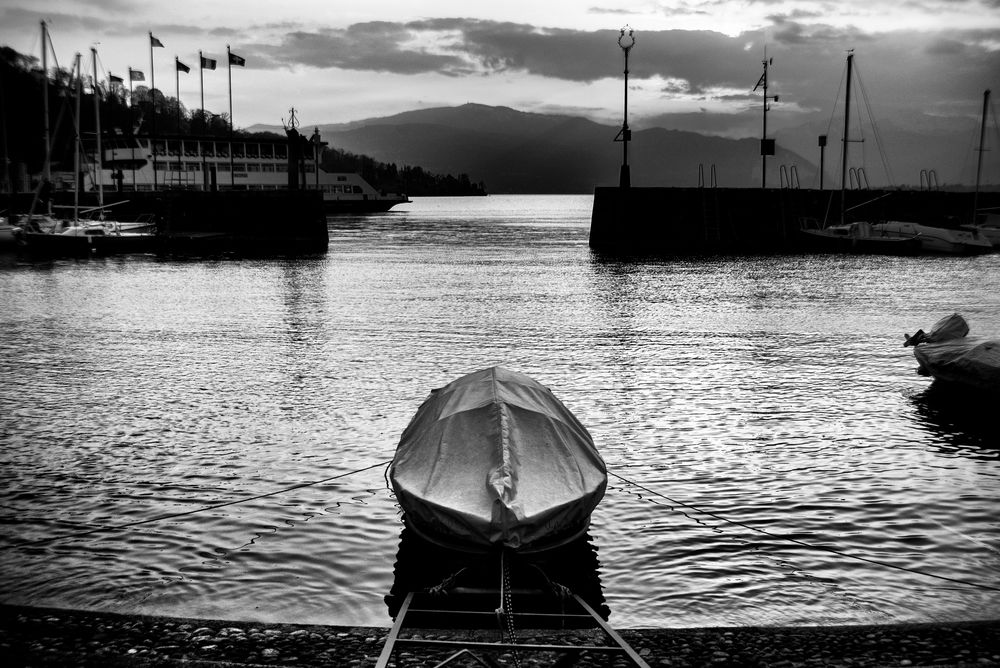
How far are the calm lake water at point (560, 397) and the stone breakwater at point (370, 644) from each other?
0.83 m

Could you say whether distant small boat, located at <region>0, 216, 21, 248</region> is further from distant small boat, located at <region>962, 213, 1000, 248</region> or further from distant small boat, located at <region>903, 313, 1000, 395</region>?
distant small boat, located at <region>962, 213, 1000, 248</region>

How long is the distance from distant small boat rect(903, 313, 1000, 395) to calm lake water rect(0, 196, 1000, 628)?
59cm

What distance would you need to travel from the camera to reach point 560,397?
1855 centimetres

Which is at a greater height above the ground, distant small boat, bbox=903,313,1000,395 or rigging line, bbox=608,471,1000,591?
distant small boat, bbox=903,313,1000,395

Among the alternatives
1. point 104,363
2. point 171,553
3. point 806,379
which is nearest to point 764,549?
point 171,553

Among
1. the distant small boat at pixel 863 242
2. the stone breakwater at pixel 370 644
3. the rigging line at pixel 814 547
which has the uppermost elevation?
the distant small boat at pixel 863 242

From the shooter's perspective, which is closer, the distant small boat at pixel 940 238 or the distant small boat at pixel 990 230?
the distant small boat at pixel 940 238

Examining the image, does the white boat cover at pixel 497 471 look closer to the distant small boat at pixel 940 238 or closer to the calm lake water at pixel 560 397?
the calm lake water at pixel 560 397

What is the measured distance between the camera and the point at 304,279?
46875 mm

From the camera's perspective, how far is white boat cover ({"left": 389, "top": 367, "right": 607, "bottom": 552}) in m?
9.05

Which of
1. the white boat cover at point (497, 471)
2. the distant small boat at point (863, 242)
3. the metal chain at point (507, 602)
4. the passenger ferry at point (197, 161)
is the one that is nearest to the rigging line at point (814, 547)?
the white boat cover at point (497, 471)

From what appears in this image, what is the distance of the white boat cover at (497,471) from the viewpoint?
905 centimetres

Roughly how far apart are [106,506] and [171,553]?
213 centimetres

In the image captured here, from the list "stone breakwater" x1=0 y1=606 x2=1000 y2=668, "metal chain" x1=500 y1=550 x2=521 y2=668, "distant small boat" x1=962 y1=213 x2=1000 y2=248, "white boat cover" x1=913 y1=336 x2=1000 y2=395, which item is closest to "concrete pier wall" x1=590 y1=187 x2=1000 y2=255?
"distant small boat" x1=962 y1=213 x2=1000 y2=248
